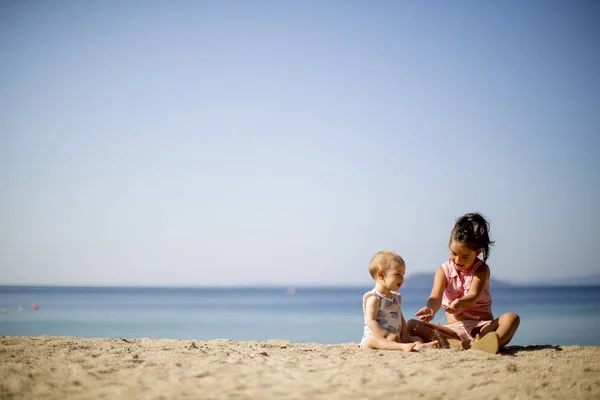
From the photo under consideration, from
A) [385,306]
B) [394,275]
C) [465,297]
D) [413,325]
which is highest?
[394,275]

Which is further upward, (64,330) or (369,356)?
(369,356)

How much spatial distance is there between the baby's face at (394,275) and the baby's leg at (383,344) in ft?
1.75

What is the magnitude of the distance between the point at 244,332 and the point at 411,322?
32.7ft

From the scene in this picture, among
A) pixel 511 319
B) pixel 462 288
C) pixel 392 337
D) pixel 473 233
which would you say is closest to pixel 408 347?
pixel 392 337

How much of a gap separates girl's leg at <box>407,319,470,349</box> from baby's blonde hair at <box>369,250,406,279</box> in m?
0.75

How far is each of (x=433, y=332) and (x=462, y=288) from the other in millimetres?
560

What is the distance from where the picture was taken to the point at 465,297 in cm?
521

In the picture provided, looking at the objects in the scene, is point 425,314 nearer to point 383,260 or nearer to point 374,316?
point 374,316

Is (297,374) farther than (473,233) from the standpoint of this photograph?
No

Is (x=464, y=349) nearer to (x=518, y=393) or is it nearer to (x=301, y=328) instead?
(x=518, y=393)

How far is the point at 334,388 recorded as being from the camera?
146 inches

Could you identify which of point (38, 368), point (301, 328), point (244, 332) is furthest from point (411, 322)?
point (301, 328)

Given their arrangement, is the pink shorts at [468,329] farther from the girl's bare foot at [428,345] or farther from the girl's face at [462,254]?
the girl's face at [462,254]

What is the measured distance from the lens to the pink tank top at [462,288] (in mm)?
5480
